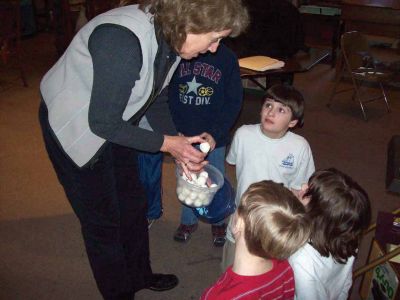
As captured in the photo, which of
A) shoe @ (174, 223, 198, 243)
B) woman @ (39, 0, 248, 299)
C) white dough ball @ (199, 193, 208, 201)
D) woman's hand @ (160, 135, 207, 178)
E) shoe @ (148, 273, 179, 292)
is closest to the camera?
woman @ (39, 0, 248, 299)

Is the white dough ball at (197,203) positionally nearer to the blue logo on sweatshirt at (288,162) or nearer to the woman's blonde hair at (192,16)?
A: the blue logo on sweatshirt at (288,162)

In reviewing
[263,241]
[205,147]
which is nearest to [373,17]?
[205,147]

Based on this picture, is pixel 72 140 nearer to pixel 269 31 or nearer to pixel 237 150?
pixel 237 150

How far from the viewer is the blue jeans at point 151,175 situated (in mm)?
2277

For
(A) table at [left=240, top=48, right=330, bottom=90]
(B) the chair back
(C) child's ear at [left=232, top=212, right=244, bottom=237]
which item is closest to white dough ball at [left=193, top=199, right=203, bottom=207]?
(C) child's ear at [left=232, top=212, right=244, bottom=237]

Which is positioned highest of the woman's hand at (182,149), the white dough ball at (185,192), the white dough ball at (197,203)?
the woman's hand at (182,149)

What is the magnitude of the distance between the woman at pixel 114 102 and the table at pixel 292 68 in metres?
1.64

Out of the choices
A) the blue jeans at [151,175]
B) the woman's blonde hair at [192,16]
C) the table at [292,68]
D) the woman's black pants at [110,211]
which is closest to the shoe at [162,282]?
the woman's black pants at [110,211]

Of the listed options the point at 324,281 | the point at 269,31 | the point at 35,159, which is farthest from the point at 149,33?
the point at 269,31

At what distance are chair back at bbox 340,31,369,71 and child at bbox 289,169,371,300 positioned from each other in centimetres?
356

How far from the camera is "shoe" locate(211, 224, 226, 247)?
2.37 meters

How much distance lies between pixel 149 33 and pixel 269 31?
123 inches

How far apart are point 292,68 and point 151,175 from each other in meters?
1.65

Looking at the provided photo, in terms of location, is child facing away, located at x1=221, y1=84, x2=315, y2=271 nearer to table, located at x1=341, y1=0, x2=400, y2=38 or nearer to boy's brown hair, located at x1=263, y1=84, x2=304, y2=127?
boy's brown hair, located at x1=263, y1=84, x2=304, y2=127
